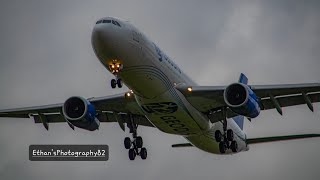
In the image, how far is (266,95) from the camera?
41.0 meters

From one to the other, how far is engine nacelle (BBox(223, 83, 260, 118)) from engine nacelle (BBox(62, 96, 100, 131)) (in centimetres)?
825

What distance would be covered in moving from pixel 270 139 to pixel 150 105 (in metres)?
12.1

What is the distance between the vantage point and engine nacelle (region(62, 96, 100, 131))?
135ft

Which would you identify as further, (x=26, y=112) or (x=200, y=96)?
(x=26, y=112)

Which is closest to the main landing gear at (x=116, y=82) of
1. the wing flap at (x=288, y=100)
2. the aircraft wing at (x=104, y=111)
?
the aircraft wing at (x=104, y=111)

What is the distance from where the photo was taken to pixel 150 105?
38.8 metres

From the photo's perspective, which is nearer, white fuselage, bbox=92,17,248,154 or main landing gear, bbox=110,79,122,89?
white fuselage, bbox=92,17,248,154

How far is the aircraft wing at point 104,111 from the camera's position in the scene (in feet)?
139

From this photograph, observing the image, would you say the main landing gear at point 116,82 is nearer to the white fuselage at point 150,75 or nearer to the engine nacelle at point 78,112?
the white fuselage at point 150,75

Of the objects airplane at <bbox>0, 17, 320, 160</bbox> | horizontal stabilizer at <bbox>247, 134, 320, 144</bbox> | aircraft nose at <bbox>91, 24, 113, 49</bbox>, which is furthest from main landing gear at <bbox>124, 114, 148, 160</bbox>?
aircraft nose at <bbox>91, 24, 113, 49</bbox>

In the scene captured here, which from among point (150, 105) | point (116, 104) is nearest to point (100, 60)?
point (150, 105)

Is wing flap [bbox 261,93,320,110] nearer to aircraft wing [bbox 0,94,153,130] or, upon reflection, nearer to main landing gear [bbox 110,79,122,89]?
aircraft wing [bbox 0,94,153,130]

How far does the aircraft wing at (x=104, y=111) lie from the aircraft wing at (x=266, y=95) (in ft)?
12.4

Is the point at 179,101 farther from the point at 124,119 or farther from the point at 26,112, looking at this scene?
the point at 26,112
